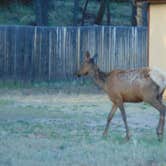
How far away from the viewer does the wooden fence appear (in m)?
27.4

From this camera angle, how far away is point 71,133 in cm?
1516

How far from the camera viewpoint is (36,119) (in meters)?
18.1

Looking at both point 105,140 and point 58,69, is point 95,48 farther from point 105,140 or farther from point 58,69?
point 105,140

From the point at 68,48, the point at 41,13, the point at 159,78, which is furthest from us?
the point at 41,13

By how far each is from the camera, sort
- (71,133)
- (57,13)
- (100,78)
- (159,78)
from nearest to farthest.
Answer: (159,78) → (100,78) → (71,133) → (57,13)

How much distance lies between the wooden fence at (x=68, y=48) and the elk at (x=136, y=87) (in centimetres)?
1260

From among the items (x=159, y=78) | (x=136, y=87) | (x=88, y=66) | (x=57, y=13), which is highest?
(x=57, y=13)

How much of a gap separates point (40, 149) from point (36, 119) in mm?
5341

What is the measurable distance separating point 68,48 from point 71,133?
1281 centimetres

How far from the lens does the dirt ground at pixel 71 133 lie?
37.8ft

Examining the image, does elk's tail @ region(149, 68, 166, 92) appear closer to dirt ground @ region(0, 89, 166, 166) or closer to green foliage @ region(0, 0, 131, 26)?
dirt ground @ region(0, 89, 166, 166)

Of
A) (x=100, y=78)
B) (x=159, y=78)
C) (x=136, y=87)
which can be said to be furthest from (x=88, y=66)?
(x=159, y=78)

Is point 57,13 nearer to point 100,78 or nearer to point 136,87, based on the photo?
point 100,78

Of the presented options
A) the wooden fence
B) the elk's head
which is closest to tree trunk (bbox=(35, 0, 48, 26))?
the wooden fence
